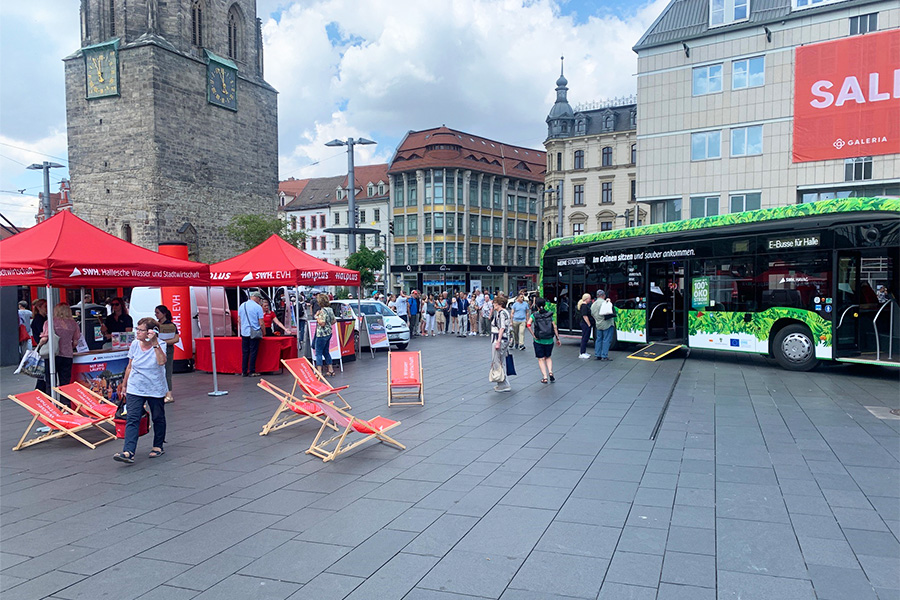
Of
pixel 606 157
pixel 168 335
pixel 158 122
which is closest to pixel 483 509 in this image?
pixel 168 335

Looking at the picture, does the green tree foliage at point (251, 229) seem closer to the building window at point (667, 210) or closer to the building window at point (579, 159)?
the building window at point (667, 210)

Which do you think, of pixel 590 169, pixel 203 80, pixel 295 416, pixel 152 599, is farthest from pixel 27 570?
pixel 590 169

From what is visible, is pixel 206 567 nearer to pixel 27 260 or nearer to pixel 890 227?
pixel 27 260

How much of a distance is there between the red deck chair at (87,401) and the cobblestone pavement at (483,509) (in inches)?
22.1

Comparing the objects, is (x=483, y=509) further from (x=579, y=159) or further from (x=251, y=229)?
(x=579, y=159)

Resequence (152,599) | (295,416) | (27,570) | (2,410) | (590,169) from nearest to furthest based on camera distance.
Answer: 1. (152,599)
2. (27,570)
3. (295,416)
4. (2,410)
5. (590,169)

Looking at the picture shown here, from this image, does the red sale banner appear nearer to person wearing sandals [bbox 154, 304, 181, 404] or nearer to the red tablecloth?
→ the red tablecloth

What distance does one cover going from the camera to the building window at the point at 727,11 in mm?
30797

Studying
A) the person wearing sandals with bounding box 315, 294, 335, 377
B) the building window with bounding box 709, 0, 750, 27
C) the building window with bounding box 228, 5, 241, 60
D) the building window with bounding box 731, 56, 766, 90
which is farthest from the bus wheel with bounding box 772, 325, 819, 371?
the building window with bounding box 228, 5, 241, 60

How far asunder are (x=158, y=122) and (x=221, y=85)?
6395 millimetres

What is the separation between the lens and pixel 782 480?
235 inches

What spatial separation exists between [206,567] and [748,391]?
9.67 m

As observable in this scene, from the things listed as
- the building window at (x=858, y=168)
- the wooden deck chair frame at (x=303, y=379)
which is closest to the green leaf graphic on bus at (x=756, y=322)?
the wooden deck chair frame at (x=303, y=379)

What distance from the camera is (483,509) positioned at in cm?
529
